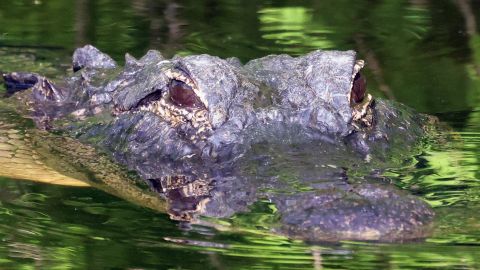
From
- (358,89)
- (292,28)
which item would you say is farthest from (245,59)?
(358,89)

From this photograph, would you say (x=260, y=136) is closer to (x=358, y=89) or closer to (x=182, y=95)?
(x=182, y=95)

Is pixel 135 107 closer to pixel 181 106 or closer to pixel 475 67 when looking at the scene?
pixel 181 106

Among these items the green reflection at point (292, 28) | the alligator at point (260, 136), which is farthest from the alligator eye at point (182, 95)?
the green reflection at point (292, 28)

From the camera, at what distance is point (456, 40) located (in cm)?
845

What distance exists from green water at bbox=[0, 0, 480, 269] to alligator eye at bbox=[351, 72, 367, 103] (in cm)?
45

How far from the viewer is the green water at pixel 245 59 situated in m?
3.92

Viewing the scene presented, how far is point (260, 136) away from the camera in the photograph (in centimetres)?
492

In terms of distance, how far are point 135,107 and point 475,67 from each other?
325 centimetres

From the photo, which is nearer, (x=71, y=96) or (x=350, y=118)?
(x=350, y=118)

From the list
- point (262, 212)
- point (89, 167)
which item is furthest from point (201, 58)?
point (262, 212)

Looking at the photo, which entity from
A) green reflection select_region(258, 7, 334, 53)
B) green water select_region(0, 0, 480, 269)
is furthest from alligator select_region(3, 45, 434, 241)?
green reflection select_region(258, 7, 334, 53)

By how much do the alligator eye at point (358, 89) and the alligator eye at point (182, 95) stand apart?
2.71 ft

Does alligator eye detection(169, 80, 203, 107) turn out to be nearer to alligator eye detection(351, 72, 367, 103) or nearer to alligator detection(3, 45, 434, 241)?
alligator detection(3, 45, 434, 241)

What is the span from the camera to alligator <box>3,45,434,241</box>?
407cm
